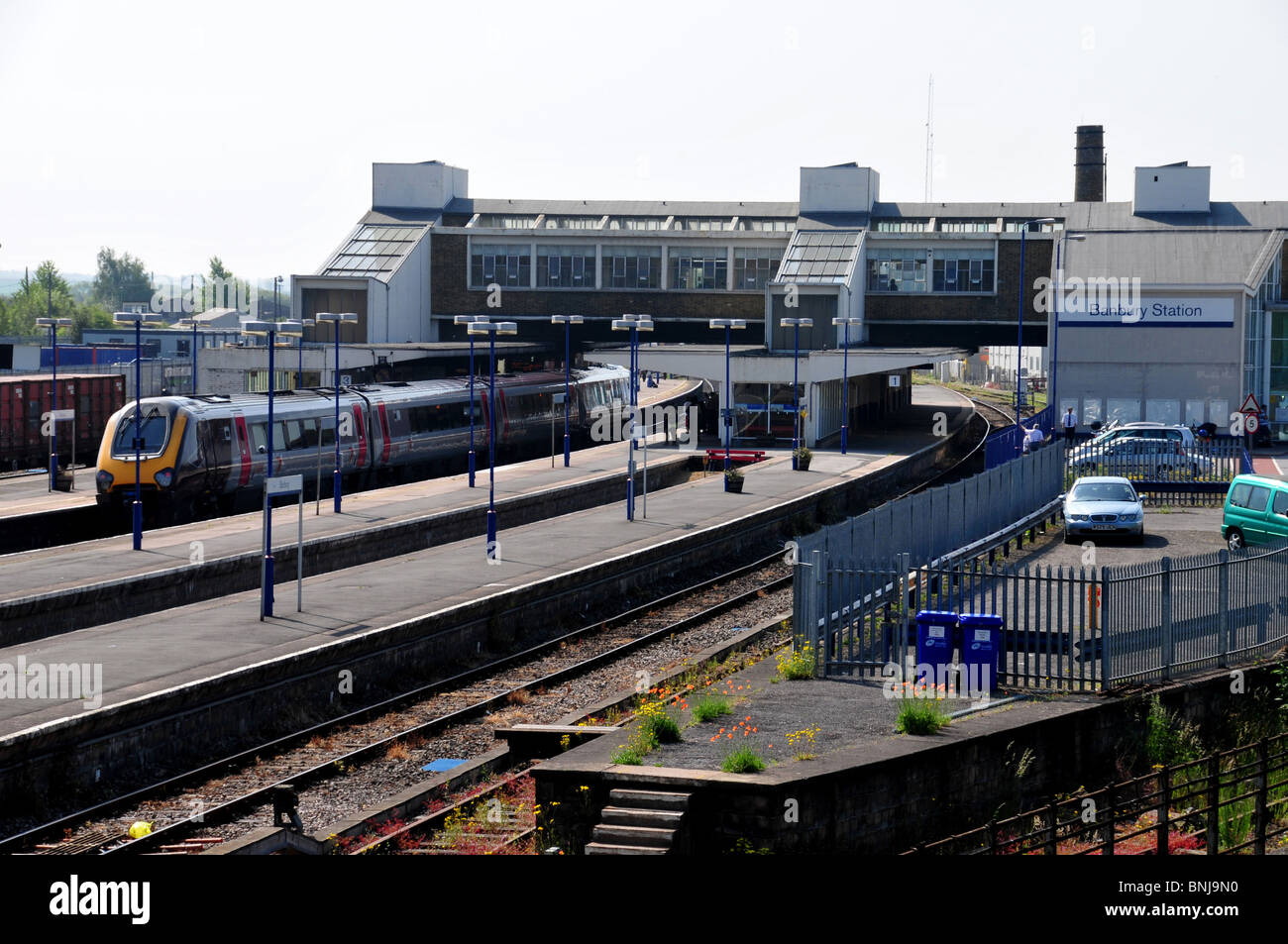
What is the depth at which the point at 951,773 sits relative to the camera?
1370 centimetres

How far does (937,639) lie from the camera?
1648 centimetres

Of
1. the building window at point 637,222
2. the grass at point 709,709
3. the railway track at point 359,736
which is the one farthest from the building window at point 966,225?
the grass at point 709,709

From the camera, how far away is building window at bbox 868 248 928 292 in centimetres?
6625

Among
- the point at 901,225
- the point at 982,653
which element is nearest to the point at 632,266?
the point at 901,225

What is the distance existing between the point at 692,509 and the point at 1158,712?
2115 centimetres

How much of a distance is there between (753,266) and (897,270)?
7.02 metres

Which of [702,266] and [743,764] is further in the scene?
[702,266]

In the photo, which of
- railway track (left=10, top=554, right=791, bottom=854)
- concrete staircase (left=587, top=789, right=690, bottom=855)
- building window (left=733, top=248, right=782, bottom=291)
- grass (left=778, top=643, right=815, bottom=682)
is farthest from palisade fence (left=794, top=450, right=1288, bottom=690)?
building window (left=733, top=248, right=782, bottom=291)

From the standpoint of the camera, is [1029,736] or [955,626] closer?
[1029,736]

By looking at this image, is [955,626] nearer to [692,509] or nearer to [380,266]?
[692,509]

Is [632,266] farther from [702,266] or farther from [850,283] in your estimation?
[850,283]

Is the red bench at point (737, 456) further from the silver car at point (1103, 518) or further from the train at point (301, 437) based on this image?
the silver car at point (1103, 518)
